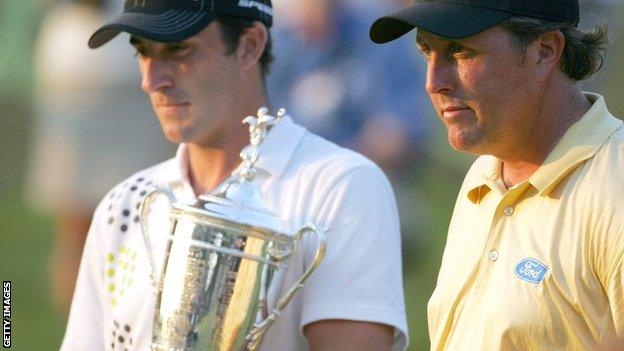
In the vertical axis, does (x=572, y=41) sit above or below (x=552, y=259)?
above

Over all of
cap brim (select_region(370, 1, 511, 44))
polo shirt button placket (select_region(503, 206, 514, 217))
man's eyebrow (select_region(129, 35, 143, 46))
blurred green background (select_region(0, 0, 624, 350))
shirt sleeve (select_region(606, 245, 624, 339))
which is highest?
cap brim (select_region(370, 1, 511, 44))

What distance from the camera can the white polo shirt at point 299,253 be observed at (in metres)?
3.83

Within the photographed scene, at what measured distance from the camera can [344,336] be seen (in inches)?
148

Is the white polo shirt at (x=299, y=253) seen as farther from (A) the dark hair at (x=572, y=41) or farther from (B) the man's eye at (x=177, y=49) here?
(A) the dark hair at (x=572, y=41)

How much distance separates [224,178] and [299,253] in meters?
0.36

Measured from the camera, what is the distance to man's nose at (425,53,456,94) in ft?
10.6

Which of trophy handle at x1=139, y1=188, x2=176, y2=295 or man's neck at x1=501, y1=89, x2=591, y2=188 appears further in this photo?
trophy handle at x1=139, y1=188, x2=176, y2=295

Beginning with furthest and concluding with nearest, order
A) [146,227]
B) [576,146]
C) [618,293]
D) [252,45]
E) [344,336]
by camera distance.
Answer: [252,45] → [146,227] → [344,336] → [576,146] → [618,293]

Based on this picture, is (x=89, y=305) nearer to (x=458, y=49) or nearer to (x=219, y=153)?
(x=219, y=153)

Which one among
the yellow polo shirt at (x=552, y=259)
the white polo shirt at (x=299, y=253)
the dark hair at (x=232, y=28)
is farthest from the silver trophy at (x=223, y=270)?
the dark hair at (x=232, y=28)

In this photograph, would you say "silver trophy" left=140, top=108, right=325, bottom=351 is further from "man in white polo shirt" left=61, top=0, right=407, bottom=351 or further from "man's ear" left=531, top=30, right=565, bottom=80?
"man's ear" left=531, top=30, right=565, bottom=80

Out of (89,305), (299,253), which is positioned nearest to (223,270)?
(299,253)

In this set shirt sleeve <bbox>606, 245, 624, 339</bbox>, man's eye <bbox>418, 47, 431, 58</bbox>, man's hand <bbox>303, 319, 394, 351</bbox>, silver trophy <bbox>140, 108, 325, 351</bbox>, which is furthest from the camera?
man's hand <bbox>303, 319, 394, 351</bbox>

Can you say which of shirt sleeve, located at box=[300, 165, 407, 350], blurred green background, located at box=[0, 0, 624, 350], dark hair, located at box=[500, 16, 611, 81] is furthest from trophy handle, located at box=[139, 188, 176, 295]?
blurred green background, located at box=[0, 0, 624, 350]
